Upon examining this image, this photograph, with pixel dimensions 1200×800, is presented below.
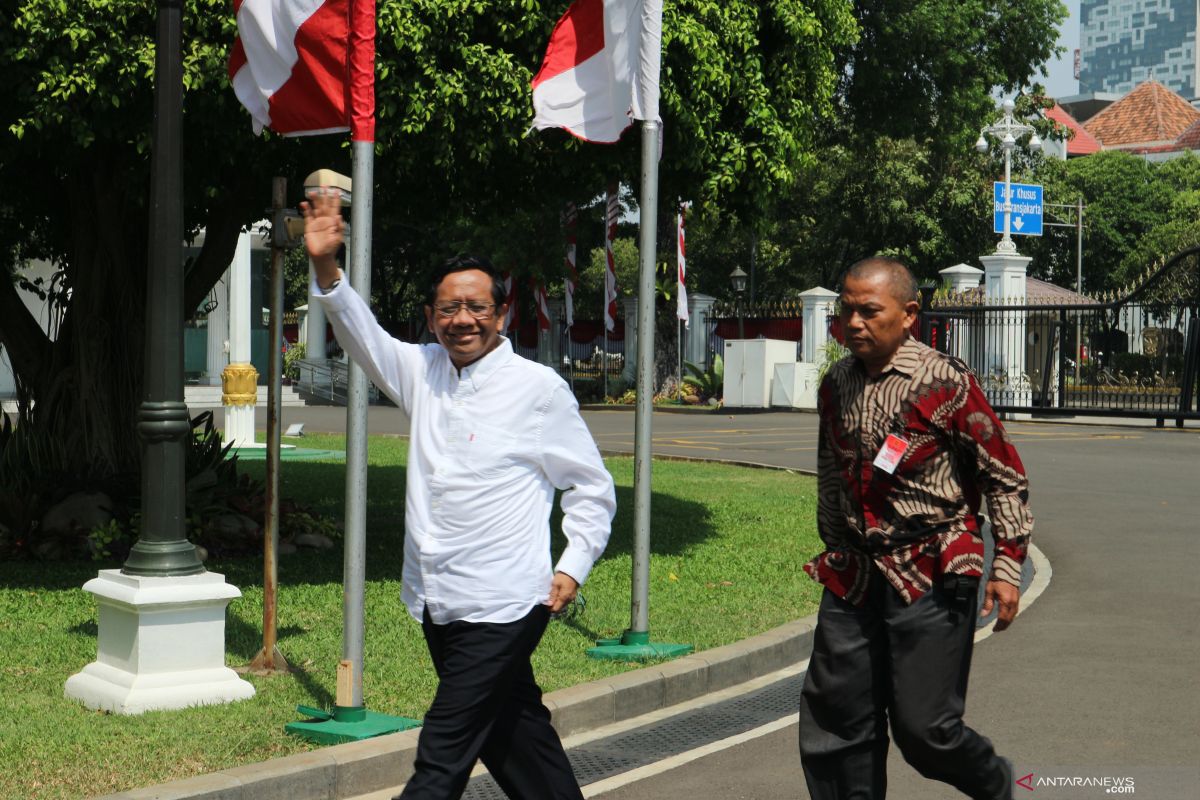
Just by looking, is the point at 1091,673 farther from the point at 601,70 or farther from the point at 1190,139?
the point at 1190,139

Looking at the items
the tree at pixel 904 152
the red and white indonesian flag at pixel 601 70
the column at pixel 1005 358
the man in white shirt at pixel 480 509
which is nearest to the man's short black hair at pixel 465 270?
the man in white shirt at pixel 480 509

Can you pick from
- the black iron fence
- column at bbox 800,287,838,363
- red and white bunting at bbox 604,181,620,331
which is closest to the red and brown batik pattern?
red and white bunting at bbox 604,181,620,331

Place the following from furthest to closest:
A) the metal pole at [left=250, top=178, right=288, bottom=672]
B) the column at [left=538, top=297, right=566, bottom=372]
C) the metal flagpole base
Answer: the column at [left=538, top=297, right=566, bottom=372] < the metal flagpole base < the metal pole at [left=250, top=178, right=288, bottom=672]

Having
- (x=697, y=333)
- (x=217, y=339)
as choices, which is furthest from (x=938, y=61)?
(x=217, y=339)

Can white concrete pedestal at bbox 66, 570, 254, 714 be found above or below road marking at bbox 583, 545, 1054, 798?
above

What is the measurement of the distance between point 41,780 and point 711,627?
3.88 m

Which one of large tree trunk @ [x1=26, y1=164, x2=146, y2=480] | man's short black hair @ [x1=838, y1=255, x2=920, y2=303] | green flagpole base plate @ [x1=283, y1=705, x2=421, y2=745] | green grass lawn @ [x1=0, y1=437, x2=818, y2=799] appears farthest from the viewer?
large tree trunk @ [x1=26, y1=164, x2=146, y2=480]

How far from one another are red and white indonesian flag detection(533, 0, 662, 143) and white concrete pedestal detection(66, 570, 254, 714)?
3.01 meters

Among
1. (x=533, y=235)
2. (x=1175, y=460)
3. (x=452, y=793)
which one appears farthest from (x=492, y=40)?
(x=533, y=235)

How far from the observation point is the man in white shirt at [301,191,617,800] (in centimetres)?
384

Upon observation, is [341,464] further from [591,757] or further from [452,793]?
[452,793]

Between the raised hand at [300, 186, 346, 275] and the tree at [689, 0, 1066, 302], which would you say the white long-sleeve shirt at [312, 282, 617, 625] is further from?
the tree at [689, 0, 1066, 302]

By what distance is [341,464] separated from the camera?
18.9m

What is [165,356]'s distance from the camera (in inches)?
261
